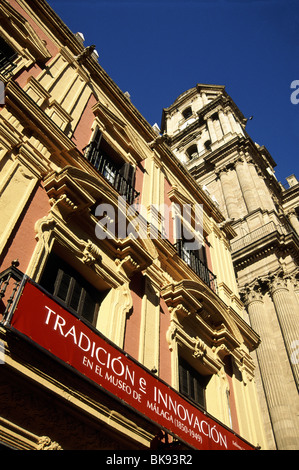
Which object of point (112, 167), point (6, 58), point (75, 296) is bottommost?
point (75, 296)

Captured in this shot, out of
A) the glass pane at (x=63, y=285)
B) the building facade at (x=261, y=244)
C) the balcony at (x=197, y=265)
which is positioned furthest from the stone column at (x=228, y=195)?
the glass pane at (x=63, y=285)

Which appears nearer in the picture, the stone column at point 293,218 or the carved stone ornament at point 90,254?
the carved stone ornament at point 90,254

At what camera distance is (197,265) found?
12656 mm

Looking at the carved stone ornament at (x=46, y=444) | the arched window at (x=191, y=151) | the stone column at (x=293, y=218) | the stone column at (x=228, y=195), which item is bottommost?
the carved stone ornament at (x=46, y=444)

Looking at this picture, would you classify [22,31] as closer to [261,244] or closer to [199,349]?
[199,349]

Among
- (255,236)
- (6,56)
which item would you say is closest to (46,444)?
(6,56)

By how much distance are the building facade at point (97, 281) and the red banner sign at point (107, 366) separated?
0.02 metres

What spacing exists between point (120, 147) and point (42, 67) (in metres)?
3.08

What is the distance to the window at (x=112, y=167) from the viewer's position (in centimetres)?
1048

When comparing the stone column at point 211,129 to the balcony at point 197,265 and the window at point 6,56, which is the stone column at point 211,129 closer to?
the balcony at point 197,265

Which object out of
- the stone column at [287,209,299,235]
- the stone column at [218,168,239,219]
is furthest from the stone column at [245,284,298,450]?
the stone column at [287,209,299,235]

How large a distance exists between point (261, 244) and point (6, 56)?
50.2ft
